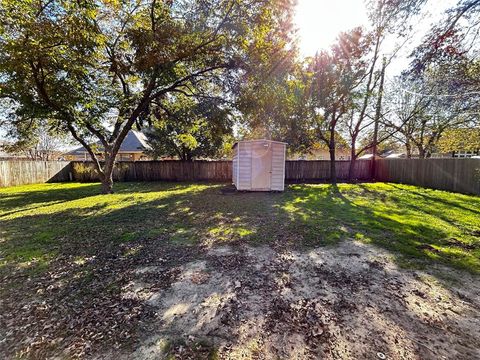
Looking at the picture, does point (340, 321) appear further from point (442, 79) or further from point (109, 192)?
point (109, 192)

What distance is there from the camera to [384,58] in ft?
38.0

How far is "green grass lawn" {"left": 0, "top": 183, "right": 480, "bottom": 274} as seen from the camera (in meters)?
3.41

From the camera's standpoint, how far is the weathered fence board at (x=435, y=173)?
8.47 metres

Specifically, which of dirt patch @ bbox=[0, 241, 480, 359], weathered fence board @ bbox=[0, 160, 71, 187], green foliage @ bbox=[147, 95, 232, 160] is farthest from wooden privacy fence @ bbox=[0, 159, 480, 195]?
dirt patch @ bbox=[0, 241, 480, 359]

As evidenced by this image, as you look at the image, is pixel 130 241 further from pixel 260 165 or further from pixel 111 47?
pixel 111 47

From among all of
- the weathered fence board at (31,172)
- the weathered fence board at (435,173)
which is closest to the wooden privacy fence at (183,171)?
the weathered fence board at (31,172)

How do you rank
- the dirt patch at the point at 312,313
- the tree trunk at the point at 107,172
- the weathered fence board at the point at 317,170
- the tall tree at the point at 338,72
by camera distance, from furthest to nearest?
1. the weathered fence board at the point at 317,170
2. the tall tree at the point at 338,72
3. the tree trunk at the point at 107,172
4. the dirt patch at the point at 312,313

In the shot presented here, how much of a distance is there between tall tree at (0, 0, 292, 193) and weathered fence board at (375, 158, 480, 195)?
9.00 m

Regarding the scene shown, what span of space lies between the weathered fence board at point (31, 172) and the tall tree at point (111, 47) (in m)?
6.77

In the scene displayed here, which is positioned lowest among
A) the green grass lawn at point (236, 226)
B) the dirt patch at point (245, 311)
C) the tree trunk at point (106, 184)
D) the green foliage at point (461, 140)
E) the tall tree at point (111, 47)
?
the dirt patch at point (245, 311)

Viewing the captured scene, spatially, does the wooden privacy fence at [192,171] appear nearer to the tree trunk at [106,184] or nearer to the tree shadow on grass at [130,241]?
the tree trunk at [106,184]

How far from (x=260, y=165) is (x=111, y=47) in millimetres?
6751

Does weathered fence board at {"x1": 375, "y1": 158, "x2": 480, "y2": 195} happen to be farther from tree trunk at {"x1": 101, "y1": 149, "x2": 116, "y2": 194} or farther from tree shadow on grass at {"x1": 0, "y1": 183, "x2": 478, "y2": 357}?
tree trunk at {"x1": 101, "y1": 149, "x2": 116, "y2": 194}

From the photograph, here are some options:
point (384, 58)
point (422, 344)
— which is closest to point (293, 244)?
point (422, 344)
